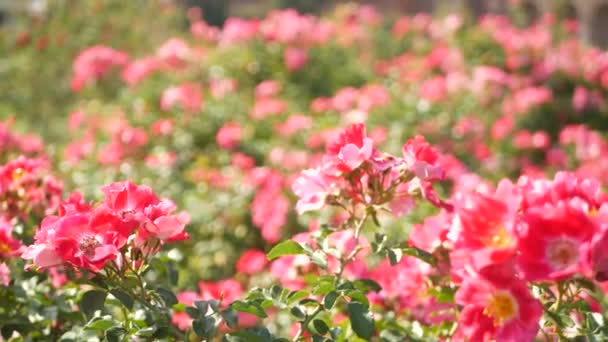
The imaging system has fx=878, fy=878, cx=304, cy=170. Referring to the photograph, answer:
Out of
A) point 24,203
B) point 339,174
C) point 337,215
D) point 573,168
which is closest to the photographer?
point 339,174

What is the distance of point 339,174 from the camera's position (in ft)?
4.73

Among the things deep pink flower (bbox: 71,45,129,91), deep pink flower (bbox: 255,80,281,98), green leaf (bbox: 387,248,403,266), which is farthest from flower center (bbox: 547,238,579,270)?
deep pink flower (bbox: 71,45,129,91)

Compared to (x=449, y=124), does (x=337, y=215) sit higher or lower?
higher

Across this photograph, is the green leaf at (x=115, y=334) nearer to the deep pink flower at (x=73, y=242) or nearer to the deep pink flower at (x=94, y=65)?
the deep pink flower at (x=73, y=242)

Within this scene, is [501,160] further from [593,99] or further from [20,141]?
[20,141]

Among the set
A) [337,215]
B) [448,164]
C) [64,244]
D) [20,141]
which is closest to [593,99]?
[448,164]

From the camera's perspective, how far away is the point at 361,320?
52.8 inches

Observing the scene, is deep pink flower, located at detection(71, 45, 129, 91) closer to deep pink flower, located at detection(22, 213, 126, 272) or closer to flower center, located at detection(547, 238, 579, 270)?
deep pink flower, located at detection(22, 213, 126, 272)

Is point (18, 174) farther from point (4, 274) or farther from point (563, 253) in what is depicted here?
point (563, 253)

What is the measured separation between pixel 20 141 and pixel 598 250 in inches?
111

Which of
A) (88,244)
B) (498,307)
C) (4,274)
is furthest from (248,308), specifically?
(4,274)

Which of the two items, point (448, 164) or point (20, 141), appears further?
point (448, 164)

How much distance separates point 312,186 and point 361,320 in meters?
0.27

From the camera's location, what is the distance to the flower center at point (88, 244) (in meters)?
1.22
